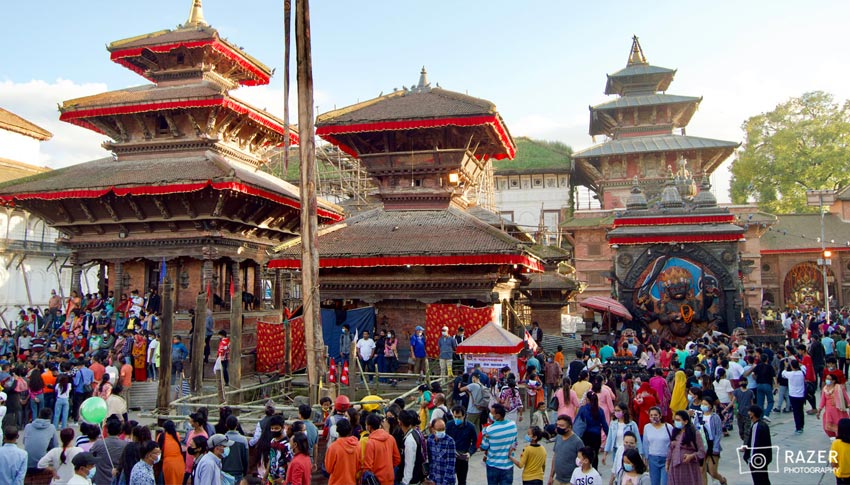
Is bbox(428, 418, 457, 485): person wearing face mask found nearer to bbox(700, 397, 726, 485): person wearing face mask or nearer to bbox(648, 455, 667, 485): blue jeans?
bbox(648, 455, 667, 485): blue jeans

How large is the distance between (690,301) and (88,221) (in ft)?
80.3

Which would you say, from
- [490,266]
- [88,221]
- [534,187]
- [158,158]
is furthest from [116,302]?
[534,187]

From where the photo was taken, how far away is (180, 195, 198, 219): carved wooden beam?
23503mm

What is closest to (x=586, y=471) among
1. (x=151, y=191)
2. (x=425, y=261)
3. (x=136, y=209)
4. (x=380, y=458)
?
(x=380, y=458)

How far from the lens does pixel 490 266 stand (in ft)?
62.1

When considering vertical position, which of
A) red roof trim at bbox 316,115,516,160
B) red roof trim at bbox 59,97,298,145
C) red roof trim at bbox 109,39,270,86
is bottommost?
red roof trim at bbox 316,115,516,160

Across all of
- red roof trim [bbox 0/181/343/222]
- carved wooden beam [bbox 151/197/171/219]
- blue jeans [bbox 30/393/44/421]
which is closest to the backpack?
blue jeans [bbox 30/393/44/421]

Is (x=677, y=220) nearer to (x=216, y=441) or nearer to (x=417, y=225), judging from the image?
(x=417, y=225)

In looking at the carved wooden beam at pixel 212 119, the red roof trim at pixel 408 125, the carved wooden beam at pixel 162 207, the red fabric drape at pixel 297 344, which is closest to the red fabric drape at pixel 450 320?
the red fabric drape at pixel 297 344

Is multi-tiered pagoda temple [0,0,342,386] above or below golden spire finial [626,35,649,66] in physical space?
below

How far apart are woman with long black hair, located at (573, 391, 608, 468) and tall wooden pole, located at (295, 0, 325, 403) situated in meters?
4.96

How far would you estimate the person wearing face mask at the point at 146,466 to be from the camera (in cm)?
734

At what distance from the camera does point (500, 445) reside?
841cm

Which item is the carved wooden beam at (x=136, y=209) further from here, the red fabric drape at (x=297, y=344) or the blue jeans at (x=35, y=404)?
the blue jeans at (x=35, y=404)
